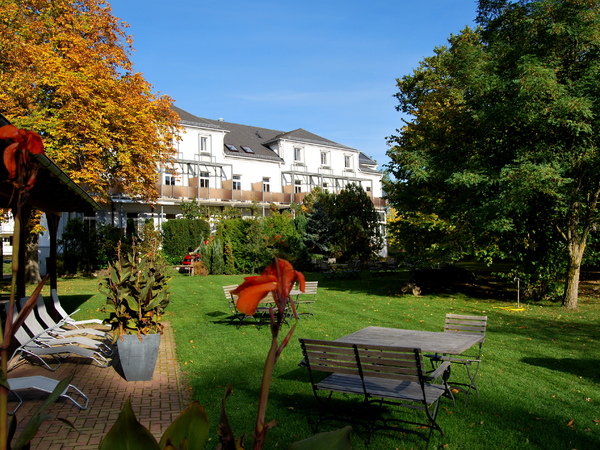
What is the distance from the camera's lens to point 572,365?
8414mm

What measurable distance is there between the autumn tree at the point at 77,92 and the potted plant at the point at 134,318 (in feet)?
39.3

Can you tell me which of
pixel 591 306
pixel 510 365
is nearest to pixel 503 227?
pixel 591 306

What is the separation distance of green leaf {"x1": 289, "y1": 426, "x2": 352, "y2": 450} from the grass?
427 cm

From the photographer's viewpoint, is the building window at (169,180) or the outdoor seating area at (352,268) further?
the building window at (169,180)

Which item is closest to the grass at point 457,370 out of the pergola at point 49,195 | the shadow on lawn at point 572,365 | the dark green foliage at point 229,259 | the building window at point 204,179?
the shadow on lawn at point 572,365

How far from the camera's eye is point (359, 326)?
39.3 ft

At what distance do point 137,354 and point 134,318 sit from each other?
561mm

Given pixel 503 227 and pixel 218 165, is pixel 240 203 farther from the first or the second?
pixel 503 227

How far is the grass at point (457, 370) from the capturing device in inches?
210

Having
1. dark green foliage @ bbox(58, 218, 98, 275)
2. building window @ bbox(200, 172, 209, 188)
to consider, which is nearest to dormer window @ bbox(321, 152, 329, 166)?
building window @ bbox(200, 172, 209, 188)

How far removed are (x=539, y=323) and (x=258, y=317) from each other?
7232 mm

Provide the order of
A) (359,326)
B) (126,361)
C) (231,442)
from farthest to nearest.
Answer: (359,326) < (126,361) < (231,442)

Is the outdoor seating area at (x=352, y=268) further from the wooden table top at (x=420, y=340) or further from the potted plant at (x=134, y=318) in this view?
the potted plant at (x=134, y=318)

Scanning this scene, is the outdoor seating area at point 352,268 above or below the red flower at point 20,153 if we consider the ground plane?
below
